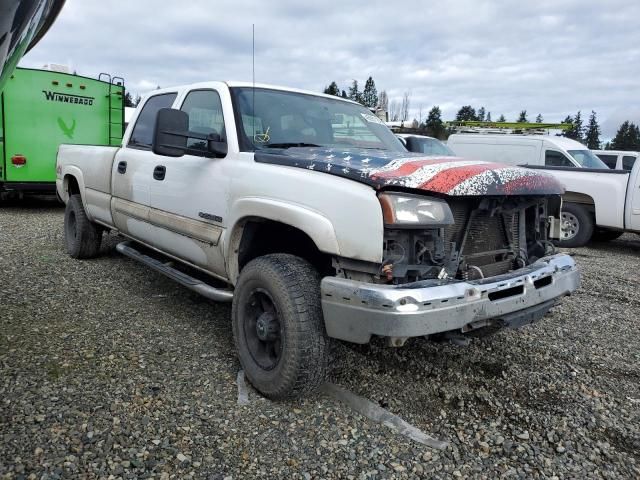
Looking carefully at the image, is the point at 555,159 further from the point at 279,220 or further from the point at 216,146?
the point at 279,220

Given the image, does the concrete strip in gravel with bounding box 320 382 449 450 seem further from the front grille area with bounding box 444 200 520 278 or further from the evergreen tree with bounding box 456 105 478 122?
the evergreen tree with bounding box 456 105 478 122

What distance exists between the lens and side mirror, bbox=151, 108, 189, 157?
3205 millimetres

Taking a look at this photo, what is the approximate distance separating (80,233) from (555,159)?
364 inches

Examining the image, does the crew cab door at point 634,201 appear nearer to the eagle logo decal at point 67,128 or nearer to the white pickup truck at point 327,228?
the white pickup truck at point 327,228

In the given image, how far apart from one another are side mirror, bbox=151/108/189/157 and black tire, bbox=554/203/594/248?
7.38 m

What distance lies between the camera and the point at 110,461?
2.37 meters

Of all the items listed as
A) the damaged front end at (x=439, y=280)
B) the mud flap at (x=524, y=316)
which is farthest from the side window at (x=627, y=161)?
the mud flap at (x=524, y=316)

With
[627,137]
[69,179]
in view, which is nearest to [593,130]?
[627,137]

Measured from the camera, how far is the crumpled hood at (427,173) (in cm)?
250

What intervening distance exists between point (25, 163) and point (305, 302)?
885 centimetres

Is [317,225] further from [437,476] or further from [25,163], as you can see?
[25,163]

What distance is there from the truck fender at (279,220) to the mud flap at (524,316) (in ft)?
3.20

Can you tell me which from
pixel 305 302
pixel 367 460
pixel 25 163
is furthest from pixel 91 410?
pixel 25 163

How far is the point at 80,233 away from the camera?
585 centimetres
